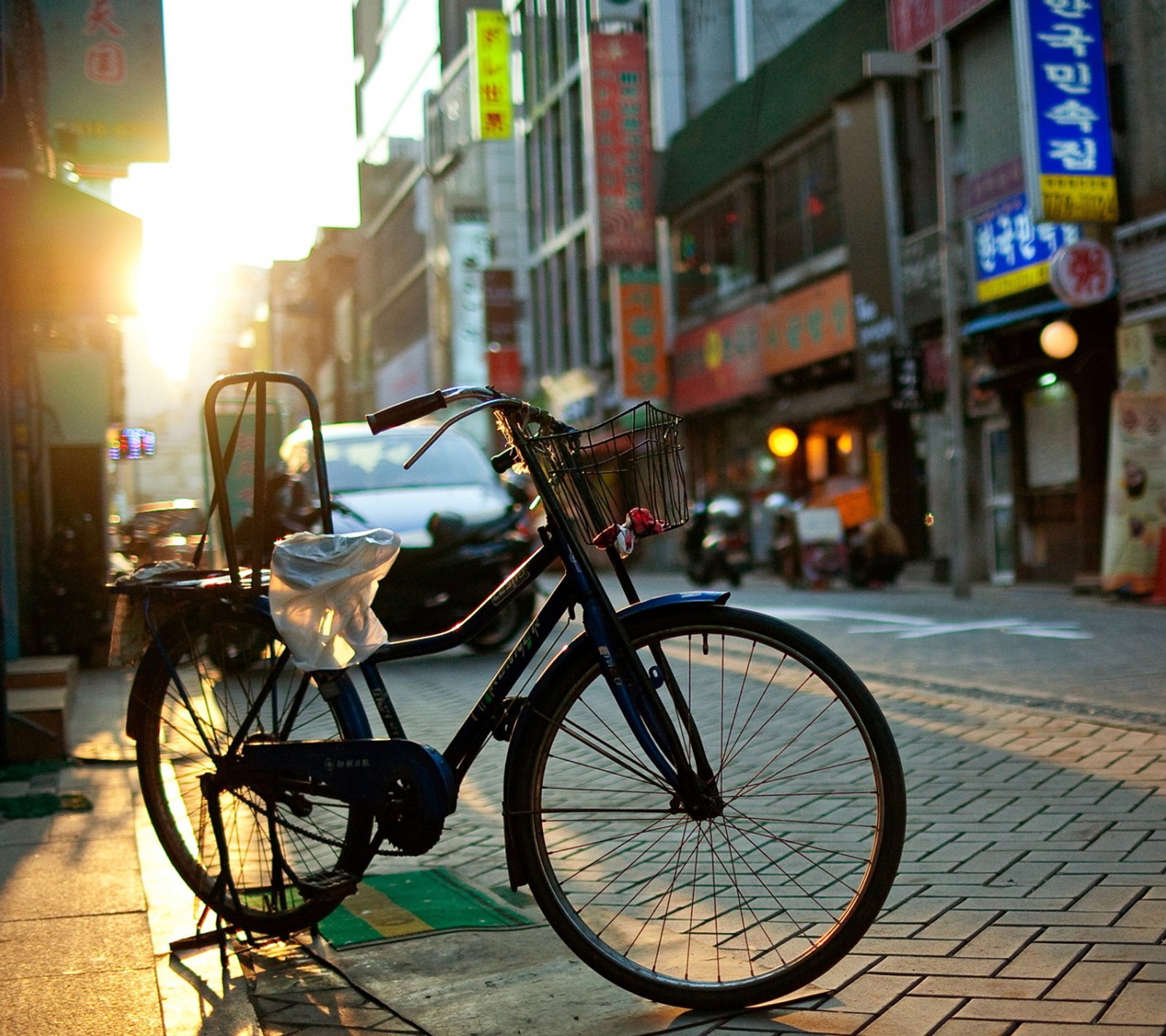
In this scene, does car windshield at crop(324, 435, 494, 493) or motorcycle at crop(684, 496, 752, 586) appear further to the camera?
motorcycle at crop(684, 496, 752, 586)

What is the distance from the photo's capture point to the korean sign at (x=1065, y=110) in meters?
17.3

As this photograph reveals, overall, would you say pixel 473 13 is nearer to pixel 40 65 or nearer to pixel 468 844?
pixel 40 65

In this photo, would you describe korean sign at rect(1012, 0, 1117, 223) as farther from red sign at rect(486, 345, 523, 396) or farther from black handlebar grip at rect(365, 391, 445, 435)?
red sign at rect(486, 345, 523, 396)

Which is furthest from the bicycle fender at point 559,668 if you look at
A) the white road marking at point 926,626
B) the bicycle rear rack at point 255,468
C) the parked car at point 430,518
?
the white road marking at point 926,626

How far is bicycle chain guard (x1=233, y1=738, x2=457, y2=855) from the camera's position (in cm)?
332

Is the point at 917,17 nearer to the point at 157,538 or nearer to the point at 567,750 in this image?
the point at 157,538

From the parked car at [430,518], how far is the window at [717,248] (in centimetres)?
1925

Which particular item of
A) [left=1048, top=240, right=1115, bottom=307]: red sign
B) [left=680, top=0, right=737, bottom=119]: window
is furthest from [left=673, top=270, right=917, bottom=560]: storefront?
[left=680, top=0, right=737, bottom=119]: window

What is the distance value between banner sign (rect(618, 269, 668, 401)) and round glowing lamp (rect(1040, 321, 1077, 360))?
16497 mm

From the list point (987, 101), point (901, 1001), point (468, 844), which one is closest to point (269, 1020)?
point (901, 1001)

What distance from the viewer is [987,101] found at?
2150 centimetres

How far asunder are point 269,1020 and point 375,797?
20.7 inches

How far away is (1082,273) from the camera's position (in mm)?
17375

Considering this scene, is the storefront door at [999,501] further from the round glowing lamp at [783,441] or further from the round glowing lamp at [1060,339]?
the round glowing lamp at [783,441]
